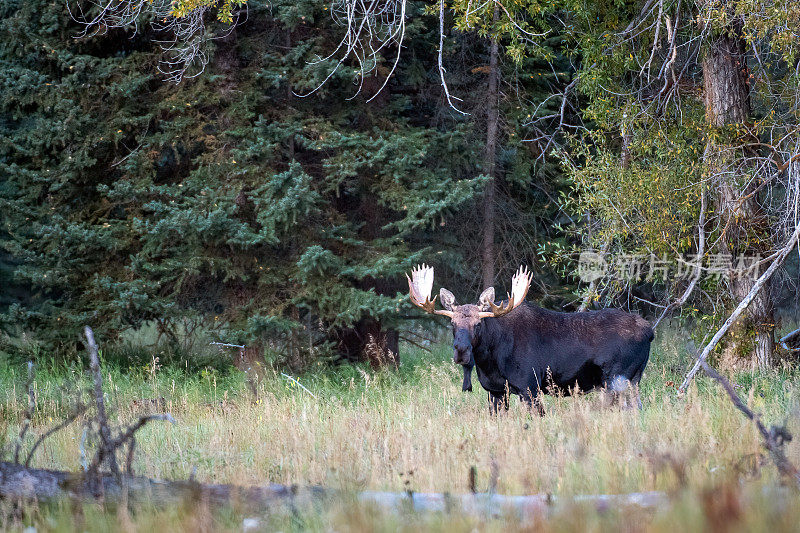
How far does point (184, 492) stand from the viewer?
190 inches

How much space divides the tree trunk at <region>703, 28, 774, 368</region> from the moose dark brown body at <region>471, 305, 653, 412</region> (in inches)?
115

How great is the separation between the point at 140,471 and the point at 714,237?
8.12 meters

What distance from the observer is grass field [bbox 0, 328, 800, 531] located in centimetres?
429

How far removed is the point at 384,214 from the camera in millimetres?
13641

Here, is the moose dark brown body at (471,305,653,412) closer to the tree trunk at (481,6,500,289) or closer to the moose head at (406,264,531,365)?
the moose head at (406,264,531,365)

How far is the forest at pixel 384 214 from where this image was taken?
9.09 meters

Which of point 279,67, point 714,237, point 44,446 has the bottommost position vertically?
point 44,446

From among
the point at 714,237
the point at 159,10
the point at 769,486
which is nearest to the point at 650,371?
the point at 714,237

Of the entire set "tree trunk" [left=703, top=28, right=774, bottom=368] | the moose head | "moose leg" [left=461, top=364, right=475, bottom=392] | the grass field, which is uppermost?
"tree trunk" [left=703, top=28, right=774, bottom=368]

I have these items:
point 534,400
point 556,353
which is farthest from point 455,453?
point 556,353

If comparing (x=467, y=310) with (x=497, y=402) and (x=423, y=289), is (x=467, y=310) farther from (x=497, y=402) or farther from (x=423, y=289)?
(x=497, y=402)

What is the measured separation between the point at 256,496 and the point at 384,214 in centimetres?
914

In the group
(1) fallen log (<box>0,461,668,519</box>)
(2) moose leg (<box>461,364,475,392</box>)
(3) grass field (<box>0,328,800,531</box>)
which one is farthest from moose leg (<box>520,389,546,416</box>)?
(1) fallen log (<box>0,461,668,519</box>)

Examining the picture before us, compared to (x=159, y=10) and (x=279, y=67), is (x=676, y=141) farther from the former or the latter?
(x=159, y=10)
